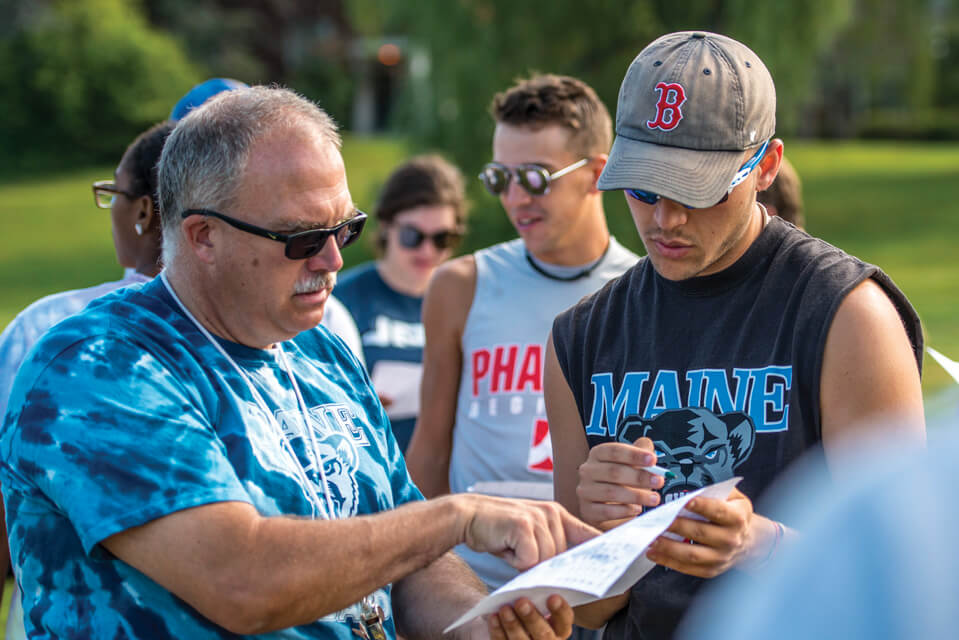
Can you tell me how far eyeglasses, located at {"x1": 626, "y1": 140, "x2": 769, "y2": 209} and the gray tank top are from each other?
58.9 inches

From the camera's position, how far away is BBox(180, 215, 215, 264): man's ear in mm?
2279

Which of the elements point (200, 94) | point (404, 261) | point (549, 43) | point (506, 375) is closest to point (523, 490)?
point (506, 375)

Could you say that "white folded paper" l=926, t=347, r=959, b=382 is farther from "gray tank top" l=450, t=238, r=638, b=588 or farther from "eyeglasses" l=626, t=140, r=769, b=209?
"gray tank top" l=450, t=238, r=638, b=588

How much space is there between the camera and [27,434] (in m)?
1.98

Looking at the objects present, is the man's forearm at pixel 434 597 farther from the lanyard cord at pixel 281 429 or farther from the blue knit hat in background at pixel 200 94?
the blue knit hat in background at pixel 200 94

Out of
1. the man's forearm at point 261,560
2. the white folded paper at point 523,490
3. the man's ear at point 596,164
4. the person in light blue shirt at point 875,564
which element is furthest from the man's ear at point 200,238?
the man's ear at point 596,164

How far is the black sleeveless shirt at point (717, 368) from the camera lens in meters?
2.32

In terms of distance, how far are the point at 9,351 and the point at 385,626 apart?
1.48 metres

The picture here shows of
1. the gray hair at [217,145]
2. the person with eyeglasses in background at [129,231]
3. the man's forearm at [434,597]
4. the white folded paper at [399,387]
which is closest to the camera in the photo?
the gray hair at [217,145]

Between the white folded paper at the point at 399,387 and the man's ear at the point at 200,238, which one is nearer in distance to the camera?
the man's ear at the point at 200,238

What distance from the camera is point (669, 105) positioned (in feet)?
8.02

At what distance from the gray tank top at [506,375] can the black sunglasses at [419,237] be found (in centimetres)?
144

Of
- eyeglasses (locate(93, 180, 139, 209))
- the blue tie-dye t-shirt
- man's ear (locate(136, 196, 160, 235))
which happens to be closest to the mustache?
the blue tie-dye t-shirt

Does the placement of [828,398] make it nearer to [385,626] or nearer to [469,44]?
[385,626]
